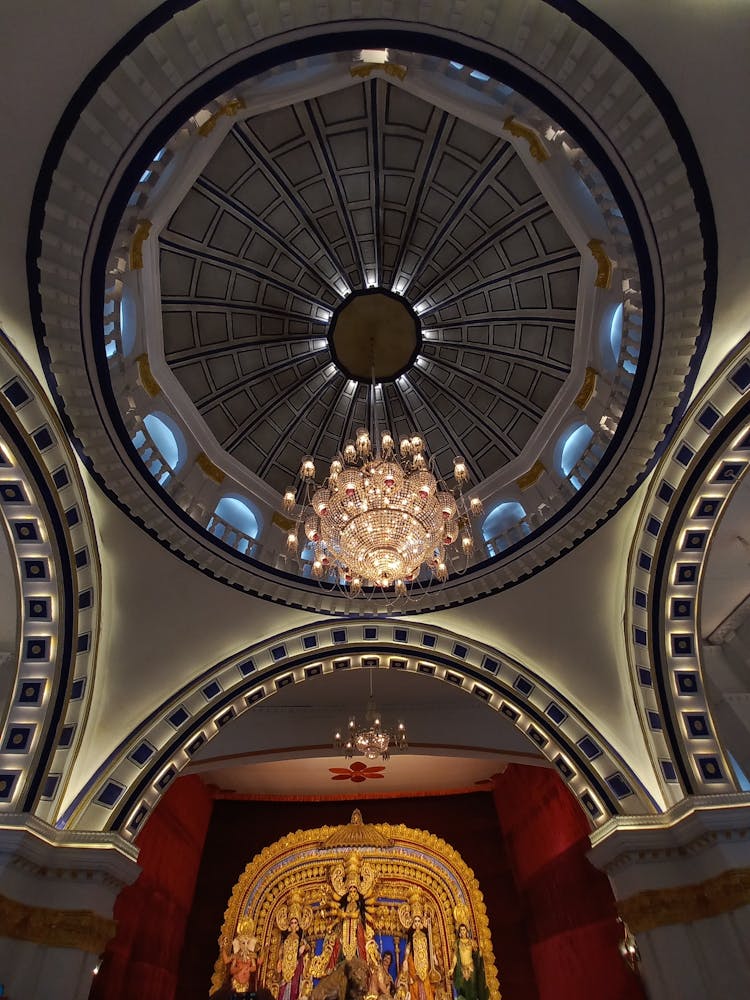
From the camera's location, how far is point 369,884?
12.4m

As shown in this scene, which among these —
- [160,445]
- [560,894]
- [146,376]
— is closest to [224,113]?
[146,376]

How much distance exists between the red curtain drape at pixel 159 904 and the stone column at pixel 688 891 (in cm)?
747

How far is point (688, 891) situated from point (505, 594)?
4.34 m

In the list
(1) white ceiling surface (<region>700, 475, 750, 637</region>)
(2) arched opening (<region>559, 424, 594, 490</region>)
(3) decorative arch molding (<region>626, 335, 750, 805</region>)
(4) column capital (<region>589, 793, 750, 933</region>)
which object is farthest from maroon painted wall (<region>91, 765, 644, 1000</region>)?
(2) arched opening (<region>559, 424, 594, 490</region>)

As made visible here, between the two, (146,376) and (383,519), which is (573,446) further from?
(146,376)

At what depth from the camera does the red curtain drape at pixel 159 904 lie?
975cm

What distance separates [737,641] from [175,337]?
10.8 meters

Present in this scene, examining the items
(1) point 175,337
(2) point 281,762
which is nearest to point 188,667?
(2) point 281,762

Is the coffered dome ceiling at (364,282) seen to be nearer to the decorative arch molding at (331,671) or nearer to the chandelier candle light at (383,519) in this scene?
the decorative arch molding at (331,671)

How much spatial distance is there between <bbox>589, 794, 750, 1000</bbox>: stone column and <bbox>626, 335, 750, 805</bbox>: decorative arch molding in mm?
523

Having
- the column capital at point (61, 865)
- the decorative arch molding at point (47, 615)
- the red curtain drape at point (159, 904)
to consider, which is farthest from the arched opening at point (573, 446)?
the red curtain drape at point (159, 904)

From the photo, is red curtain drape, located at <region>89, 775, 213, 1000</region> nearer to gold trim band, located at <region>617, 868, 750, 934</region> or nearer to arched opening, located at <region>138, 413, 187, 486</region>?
arched opening, located at <region>138, 413, 187, 486</region>

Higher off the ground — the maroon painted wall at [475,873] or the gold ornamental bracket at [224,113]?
the gold ornamental bracket at [224,113]

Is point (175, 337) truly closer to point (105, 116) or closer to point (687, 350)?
point (105, 116)
